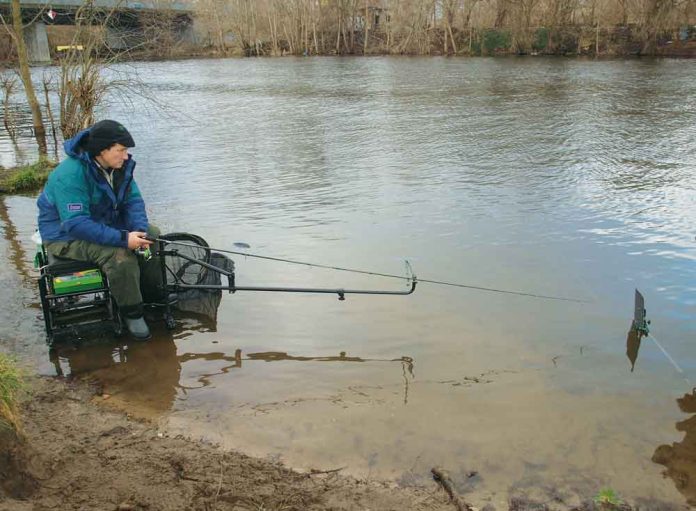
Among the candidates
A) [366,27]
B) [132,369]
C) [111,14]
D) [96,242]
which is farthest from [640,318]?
[366,27]

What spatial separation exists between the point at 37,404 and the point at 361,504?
2408 mm

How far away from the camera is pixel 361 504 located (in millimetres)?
3510

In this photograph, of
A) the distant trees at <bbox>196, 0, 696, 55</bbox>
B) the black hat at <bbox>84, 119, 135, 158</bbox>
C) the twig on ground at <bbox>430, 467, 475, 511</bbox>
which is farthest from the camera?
the distant trees at <bbox>196, 0, 696, 55</bbox>

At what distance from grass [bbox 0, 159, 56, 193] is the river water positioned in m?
0.67

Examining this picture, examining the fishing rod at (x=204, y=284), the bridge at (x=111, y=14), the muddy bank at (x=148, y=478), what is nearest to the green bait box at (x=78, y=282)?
the fishing rod at (x=204, y=284)

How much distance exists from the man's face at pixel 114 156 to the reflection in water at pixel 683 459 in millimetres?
4366

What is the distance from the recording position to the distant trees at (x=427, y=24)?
4278cm

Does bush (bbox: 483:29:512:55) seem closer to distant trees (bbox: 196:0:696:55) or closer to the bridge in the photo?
distant trees (bbox: 196:0:696:55)

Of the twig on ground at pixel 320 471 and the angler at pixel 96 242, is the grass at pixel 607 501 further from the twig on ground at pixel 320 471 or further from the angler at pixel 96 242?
the angler at pixel 96 242

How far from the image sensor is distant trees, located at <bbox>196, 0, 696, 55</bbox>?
42.8m

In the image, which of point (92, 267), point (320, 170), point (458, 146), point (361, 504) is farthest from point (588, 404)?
point (458, 146)

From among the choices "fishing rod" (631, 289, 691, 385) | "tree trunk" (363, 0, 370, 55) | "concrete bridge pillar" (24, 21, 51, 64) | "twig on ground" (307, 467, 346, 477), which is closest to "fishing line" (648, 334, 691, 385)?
"fishing rod" (631, 289, 691, 385)

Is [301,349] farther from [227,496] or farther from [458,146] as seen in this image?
[458,146]

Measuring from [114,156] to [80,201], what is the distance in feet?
1.42
